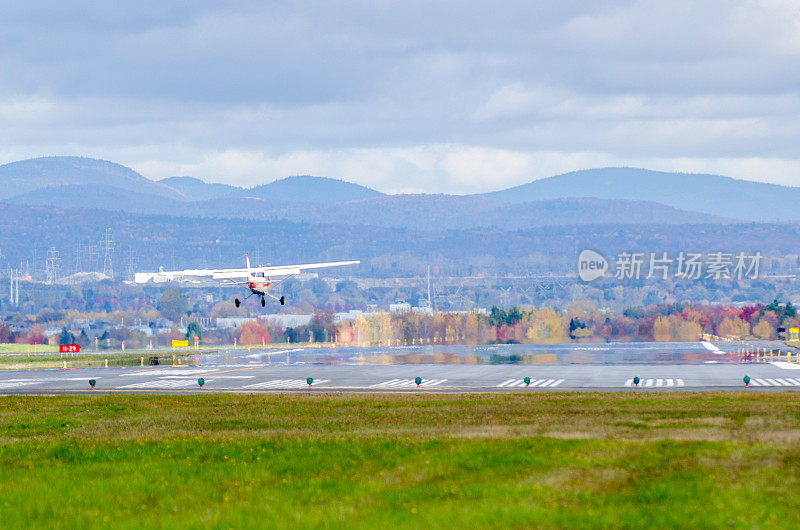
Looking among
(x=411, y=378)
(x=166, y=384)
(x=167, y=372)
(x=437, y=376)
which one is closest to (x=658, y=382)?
(x=437, y=376)

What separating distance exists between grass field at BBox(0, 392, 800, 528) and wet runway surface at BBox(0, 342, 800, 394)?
32.0 meters

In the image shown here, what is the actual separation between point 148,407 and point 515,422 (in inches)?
879

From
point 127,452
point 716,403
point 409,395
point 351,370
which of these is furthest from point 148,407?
point 351,370

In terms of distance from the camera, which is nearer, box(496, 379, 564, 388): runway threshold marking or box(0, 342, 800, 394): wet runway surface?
box(0, 342, 800, 394): wet runway surface

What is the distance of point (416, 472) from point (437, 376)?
6073 centimetres

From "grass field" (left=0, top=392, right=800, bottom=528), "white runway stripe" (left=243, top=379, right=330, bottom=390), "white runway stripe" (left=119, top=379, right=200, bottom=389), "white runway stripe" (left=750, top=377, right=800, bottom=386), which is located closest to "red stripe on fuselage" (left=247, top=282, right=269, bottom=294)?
"white runway stripe" (left=119, top=379, right=200, bottom=389)

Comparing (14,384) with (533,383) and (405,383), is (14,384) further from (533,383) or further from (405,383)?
(533,383)

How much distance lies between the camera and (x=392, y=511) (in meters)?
19.6

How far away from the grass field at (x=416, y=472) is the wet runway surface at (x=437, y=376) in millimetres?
31987

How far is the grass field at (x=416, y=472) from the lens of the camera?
19.1 metres

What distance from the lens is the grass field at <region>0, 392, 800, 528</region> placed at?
19.1 meters

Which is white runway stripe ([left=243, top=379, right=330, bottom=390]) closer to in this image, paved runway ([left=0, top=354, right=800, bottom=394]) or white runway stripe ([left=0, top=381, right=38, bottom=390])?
paved runway ([left=0, top=354, right=800, bottom=394])

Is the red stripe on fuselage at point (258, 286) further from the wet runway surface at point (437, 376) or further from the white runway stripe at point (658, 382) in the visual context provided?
the white runway stripe at point (658, 382)

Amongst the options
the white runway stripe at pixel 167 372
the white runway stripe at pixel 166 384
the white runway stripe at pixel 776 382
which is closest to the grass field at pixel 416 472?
the white runway stripe at pixel 776 382
